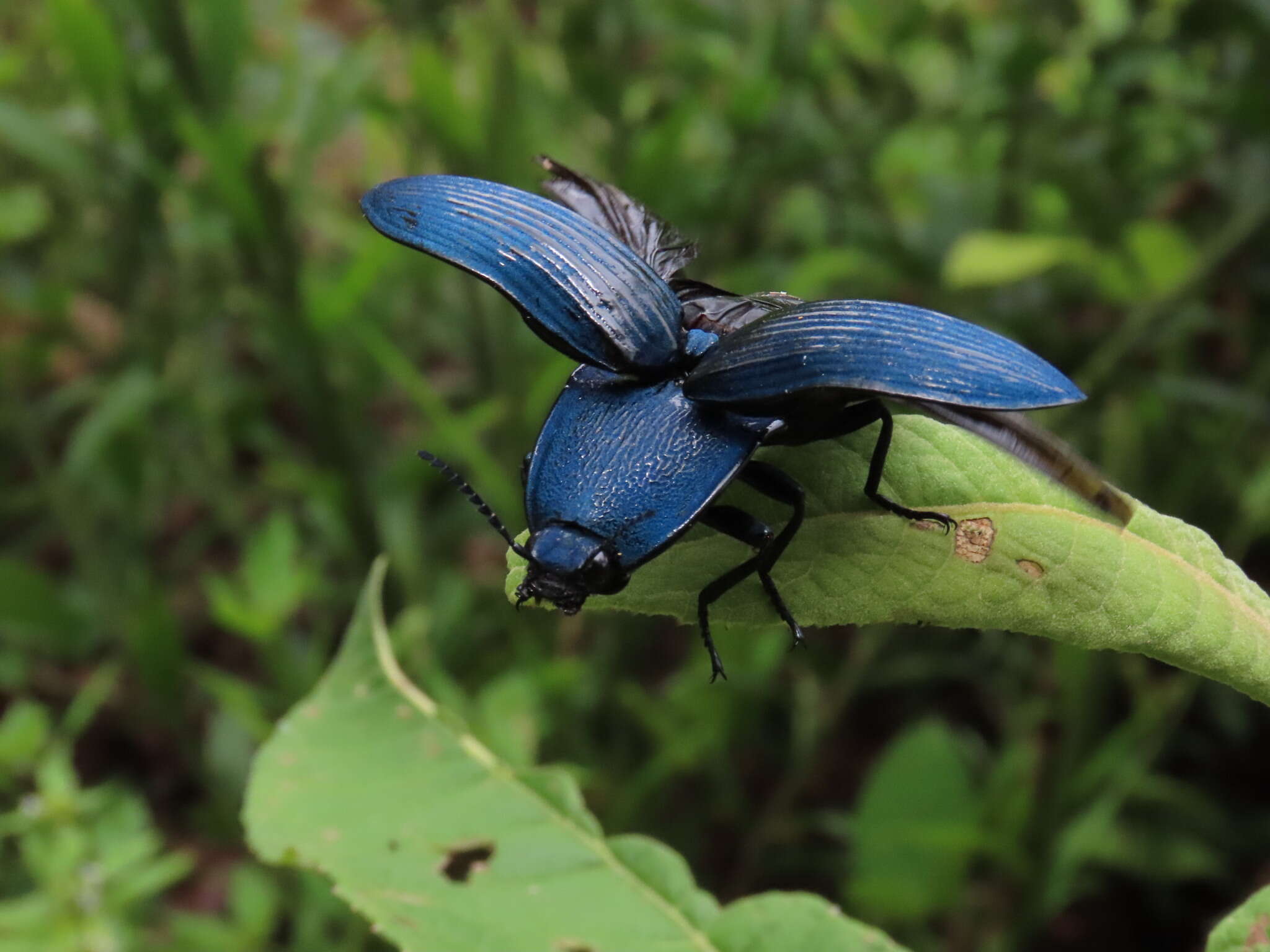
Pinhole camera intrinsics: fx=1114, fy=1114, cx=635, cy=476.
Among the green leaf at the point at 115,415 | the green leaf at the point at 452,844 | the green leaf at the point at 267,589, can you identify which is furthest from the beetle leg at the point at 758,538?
the green leaf at the point at 115,415

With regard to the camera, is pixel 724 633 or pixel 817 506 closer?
pixel 817 506

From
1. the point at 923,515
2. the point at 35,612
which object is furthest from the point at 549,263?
the point at 35,612

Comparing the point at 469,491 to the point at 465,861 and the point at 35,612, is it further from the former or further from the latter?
the point at 35,612

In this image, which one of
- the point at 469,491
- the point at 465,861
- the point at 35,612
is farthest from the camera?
the point at 35,612

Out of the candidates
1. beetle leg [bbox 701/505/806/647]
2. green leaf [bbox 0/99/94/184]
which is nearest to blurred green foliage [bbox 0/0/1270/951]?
green leaf [bbox 0/99/94/184]

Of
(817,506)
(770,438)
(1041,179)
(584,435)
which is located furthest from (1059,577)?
(1041,179)

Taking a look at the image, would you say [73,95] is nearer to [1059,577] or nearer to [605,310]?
[605,310]
